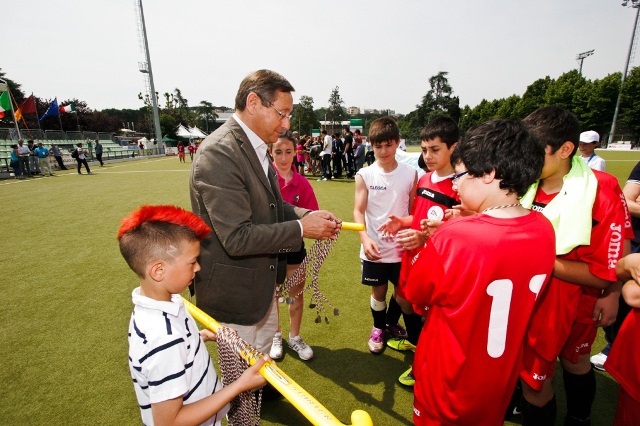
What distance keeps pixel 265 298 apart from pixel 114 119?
68.0 metres

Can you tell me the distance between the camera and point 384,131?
121 inches

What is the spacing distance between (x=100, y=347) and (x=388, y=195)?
11.5 ft

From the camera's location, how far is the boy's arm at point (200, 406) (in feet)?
4.19

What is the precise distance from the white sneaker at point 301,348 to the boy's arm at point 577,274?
2332 mm

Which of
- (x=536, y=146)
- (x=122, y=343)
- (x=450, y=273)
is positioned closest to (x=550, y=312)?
(x=450, y=273)

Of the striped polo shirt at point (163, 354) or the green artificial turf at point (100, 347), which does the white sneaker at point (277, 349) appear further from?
the striped polo shirt at point (163, 354)

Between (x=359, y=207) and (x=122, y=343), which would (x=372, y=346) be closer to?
(x=359, y=207)

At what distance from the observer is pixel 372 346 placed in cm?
336

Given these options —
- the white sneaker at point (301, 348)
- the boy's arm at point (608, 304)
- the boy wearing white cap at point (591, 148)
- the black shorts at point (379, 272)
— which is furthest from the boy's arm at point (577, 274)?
the boy wearing white cap at point (591, 148)

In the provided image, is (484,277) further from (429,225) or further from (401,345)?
(401,345)

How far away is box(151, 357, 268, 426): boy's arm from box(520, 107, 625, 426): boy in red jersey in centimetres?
167

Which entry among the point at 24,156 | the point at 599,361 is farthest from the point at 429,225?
the point at 24,156

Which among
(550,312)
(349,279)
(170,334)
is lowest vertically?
(349,279)

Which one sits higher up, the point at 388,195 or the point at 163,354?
the point at 388,195
